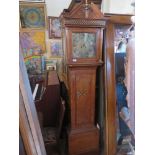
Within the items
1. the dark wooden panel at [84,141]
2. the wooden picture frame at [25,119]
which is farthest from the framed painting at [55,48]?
the wooden picture frame at [25,119]

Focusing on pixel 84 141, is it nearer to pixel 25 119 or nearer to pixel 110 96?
pixel 110 96

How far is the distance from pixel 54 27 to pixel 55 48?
0.36 metres

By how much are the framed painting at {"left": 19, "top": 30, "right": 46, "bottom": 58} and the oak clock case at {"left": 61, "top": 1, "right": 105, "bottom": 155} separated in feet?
3.78

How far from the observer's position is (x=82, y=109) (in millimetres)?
2154

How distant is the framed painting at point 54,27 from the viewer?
3.10m

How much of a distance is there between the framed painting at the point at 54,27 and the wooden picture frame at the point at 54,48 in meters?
0.10

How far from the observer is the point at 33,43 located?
3121 millimetres

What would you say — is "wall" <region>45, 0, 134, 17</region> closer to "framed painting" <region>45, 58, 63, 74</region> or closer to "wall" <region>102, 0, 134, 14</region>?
"wall" <region>102, 0, 134, 14</region>

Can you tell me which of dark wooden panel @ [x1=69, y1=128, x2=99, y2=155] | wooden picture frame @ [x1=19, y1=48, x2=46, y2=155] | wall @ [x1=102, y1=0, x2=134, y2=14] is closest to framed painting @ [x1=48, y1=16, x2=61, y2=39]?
wall @ [x1=102, y1=0, x2=134, y2=14]

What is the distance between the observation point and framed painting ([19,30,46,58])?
3086 millimetres

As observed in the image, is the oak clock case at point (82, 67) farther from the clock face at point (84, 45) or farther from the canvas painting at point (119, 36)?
the canvas painting at point (119, 36)

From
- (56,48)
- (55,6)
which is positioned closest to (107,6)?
(55,6)
